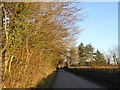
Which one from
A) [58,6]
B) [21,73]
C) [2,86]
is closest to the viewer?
[2,86]

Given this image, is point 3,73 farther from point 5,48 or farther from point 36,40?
point 36,40

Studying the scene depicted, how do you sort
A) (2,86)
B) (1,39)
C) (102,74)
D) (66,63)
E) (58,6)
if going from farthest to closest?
(66,63) < (102,74) < (58,6) < (1,39) < (2,86)

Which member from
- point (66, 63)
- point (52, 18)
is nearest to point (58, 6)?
point (52, 18)

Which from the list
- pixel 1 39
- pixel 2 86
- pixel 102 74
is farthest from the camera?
pixel 102 74

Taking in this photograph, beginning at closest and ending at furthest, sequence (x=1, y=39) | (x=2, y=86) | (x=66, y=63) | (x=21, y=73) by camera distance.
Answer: (x=2, y=86)
(x=1, y=39)
(x=21, y=73)
(x=66, y=63)

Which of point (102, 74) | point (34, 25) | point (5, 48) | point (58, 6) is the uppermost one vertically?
point (58, 6)

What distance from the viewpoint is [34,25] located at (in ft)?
49.6

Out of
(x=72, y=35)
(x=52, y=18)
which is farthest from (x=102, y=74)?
(x=52, y=18)

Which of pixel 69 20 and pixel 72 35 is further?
pixel 72 35

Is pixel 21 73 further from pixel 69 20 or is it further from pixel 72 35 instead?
pixel 72 35

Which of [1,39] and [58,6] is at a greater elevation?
[58,6]

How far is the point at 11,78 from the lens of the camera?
40.7ft

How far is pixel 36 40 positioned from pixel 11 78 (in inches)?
213

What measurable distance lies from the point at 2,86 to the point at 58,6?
7.74m
